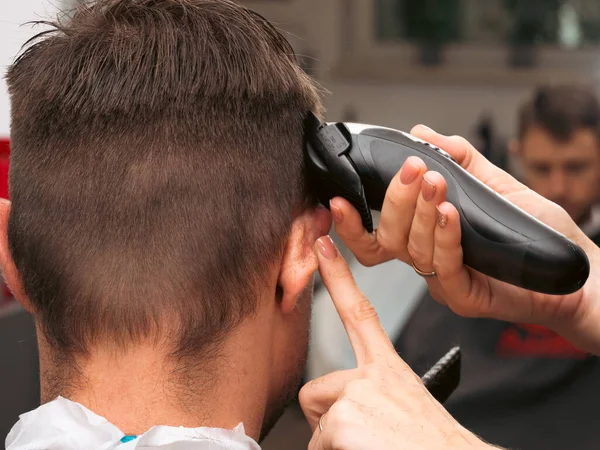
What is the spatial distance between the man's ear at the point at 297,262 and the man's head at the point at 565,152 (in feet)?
6.15

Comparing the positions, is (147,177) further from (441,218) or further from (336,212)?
(441,218)

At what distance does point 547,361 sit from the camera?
9.31 ft

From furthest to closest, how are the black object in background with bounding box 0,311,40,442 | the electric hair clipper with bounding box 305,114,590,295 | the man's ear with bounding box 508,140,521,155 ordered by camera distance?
1. the man's ear with bounding box 508,140,521,155
2. the black object in background with bounding box 0,311,40,442
3. the electric hair clipper with bounding box 305,114,590,295

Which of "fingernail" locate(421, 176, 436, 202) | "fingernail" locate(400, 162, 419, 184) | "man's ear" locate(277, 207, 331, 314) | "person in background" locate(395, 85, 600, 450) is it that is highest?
"fingernail" locate(400, 162, 419, 184)

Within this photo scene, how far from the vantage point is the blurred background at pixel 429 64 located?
3061 millimetres

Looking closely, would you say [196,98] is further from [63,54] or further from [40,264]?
[40,264]

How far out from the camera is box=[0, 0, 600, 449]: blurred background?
10.0 feet

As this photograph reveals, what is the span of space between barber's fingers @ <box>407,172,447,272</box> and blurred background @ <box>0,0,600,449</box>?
1788 mm

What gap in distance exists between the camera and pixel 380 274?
3.25 metres

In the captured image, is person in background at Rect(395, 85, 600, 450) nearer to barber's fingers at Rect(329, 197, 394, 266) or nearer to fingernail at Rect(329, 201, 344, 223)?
barber's fingers at Rect(329, 197, 394, 266)

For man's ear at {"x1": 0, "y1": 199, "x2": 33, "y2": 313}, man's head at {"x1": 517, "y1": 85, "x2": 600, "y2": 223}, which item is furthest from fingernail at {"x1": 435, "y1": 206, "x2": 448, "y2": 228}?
man's head at {"x1": 517, "y1": 85, "x2": 600, "y2": 223}

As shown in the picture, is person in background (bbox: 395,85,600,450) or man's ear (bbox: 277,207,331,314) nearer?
man's ear (bbox: 277,207,331,314)

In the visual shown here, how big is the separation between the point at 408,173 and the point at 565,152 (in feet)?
6.28

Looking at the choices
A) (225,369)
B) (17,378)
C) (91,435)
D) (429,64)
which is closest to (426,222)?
(225,369)
